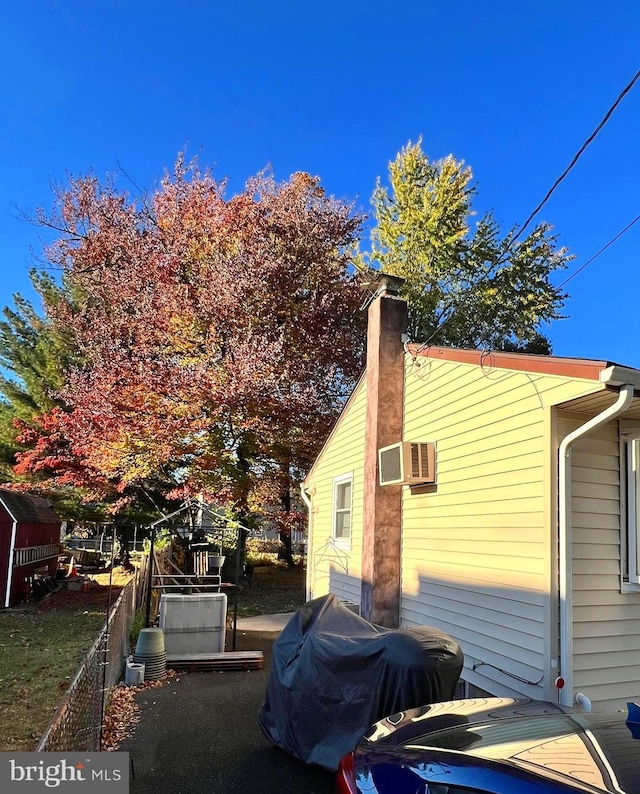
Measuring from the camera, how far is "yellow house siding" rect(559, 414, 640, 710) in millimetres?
4121

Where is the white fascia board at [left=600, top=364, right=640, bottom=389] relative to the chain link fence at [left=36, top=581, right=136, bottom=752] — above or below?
above

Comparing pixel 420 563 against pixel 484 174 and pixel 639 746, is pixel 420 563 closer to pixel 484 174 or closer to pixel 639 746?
pixel 639 746

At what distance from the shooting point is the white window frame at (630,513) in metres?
4.23

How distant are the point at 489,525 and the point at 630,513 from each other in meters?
1.20

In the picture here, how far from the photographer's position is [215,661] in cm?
757

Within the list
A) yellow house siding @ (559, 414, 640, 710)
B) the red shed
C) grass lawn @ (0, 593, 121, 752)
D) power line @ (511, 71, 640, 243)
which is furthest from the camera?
the red shed

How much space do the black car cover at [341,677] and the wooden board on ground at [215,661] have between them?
2732mm

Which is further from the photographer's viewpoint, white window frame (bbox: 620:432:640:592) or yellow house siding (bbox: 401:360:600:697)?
yellow house siding (bbox: 401:360:600:697)

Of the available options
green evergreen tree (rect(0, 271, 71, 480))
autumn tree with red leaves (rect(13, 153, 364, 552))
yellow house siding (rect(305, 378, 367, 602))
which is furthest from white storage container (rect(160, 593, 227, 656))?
green evergreen tree (rect(0, 271, 71, 480))

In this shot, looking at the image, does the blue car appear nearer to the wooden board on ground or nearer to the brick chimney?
the brick chimney

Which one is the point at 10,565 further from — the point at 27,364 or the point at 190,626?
the point at 27,364

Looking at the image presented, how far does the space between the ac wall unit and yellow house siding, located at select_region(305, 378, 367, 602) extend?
1.75 m

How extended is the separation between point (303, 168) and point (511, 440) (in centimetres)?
1817

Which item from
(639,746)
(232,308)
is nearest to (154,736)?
(639,746)
